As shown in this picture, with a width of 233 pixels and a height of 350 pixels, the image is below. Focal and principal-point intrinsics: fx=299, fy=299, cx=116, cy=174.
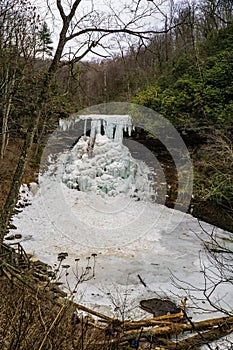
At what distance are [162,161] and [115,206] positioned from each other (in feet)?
11.2

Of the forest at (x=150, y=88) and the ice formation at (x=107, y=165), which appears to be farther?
the ice formation at (x=107, y=165)

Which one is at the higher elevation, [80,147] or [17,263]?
[80,147]

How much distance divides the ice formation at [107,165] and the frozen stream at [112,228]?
40 mm

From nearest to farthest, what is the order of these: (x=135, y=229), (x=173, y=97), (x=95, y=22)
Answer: (x=95, y=22) < (x=135, y=229) < (x=173, y=97)

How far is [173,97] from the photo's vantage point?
12.0m

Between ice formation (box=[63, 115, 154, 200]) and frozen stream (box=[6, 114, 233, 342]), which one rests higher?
ice formation (box=[63, 115, 154, 200])

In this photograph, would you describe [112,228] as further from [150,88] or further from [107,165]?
[150,88]

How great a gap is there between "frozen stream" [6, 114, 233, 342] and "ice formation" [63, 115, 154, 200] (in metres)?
0.04

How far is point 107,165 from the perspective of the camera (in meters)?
12.2

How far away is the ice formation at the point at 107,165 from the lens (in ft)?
39.0

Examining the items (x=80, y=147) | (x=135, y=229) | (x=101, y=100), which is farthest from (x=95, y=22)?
(x=101, y=100)

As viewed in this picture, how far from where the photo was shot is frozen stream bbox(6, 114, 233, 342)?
226 inches

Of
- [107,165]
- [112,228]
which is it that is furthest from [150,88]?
[112,228]

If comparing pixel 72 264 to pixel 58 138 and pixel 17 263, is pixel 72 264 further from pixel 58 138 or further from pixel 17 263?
pixel 58 138
